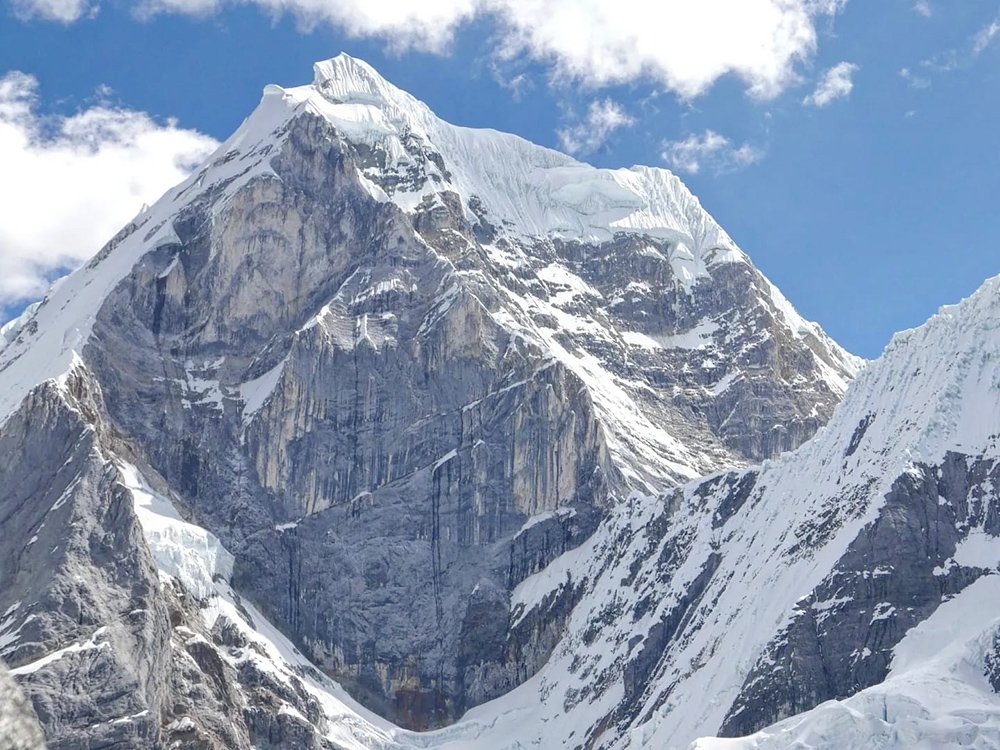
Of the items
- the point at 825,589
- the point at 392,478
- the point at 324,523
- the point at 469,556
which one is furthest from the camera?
the point at 392,478

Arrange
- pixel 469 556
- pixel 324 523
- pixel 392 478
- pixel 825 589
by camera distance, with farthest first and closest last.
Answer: pixel 392 478, pixel 324 523, pixel 469 556, pixel 825 589

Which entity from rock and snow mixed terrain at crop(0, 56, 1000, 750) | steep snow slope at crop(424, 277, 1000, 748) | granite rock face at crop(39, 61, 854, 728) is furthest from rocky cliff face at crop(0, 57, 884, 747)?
steep snow slope at crop(424, 277, 1000, 748)

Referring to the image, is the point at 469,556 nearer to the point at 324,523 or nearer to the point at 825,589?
the point at 324,523

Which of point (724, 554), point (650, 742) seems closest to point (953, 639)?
point (650, 742)

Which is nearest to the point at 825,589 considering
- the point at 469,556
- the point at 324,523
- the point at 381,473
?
the point at 469,556

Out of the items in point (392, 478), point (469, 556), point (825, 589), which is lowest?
point (825, 589)

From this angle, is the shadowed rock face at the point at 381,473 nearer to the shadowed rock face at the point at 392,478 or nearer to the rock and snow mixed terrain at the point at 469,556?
the shadowed rock face at the point at 392,478

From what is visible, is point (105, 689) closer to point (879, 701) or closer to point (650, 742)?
point (650, 742)

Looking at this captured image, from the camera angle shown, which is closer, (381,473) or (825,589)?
(825,589)

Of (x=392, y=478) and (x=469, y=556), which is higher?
(x=392, y=478)

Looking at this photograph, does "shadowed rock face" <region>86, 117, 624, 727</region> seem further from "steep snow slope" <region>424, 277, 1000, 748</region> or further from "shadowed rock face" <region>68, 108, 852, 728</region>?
"steep snow slope" <region>424, 277, 1000, 748</region>

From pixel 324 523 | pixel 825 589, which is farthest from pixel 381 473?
pixel 825 589
